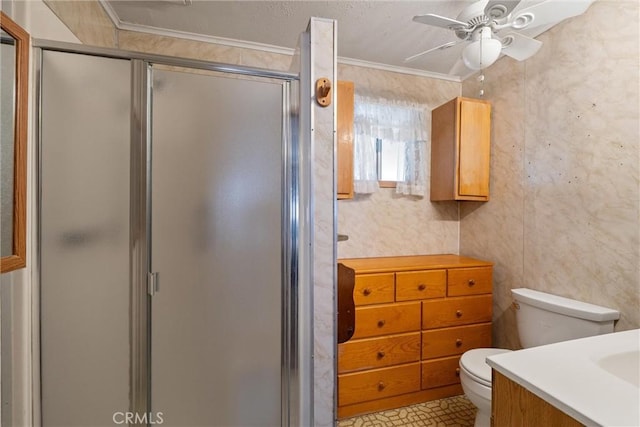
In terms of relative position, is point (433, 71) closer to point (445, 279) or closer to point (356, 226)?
point (356, 226)

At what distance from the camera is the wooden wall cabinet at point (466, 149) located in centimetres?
205

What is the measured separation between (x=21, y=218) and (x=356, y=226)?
1767mm

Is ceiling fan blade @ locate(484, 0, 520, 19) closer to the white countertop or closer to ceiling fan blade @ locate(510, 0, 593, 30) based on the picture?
ceiling fan blade @ locate(510, 0, 593, 30)

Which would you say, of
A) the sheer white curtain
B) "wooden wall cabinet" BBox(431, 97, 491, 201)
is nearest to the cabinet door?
"wooden wall cabinet" BBox(431, 97, 491, 201)

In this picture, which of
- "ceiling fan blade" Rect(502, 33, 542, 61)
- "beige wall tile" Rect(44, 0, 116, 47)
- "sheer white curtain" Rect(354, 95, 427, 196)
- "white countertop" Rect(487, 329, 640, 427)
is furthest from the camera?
"sheer white curtain" Rect(354, 95, 427, 196)

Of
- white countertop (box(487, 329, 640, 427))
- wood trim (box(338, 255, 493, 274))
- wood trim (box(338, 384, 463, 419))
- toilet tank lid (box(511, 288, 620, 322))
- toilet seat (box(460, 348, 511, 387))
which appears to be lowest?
wood trim (box(338, 384, 463, 419))

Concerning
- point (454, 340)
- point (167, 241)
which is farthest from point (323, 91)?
point (454, 340)

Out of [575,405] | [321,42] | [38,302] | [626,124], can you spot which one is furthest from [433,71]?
[38,302]

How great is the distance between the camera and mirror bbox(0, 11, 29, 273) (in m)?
0.95

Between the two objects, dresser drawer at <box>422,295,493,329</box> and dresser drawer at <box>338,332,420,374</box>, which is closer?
dresser drawer at <box>338,332,420,374</box>

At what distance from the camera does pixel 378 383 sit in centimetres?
177

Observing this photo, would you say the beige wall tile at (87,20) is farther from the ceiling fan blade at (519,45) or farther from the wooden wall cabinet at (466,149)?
the wooden wall cabinet at (466,149)

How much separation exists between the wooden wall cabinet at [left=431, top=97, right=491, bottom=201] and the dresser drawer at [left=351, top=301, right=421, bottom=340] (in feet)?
2.88

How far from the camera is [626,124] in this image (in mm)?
1374
